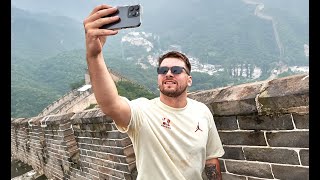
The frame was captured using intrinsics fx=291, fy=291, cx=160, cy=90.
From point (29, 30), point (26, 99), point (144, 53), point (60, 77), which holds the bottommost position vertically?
point (26, 99)

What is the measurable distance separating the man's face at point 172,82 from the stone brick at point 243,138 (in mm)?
636

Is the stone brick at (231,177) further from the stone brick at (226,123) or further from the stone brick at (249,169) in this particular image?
the stone brick at (226,123)

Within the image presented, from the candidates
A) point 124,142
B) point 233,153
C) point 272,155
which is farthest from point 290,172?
point 124,142

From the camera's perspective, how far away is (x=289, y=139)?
2203 millimetres

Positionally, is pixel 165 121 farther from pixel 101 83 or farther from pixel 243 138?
pixel 243 138

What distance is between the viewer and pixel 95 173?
4.35m

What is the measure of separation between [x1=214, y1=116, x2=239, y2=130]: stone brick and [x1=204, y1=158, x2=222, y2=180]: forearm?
0.31 m

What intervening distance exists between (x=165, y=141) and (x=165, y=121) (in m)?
0.15

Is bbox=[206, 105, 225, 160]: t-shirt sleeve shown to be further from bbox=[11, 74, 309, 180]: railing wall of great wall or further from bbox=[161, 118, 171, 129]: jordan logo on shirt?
bbox=[161, 118, 171, 129]: jordan logo on shirt

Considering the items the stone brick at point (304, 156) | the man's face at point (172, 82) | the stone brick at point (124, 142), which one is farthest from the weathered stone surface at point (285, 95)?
the stone brick at point (124, 142)

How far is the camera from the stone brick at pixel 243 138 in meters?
2.40
